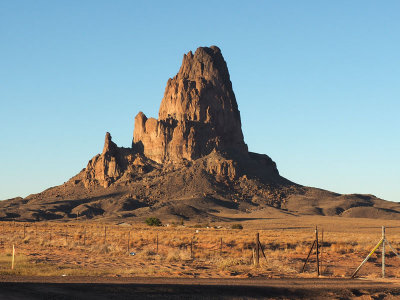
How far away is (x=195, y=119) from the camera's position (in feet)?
574

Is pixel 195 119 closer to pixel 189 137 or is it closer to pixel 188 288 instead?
pixel 189 137

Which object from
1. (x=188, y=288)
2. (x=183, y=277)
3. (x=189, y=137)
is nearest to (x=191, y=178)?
(x=189, y=137)

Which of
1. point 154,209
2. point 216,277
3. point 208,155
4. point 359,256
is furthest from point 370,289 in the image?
point 208,155

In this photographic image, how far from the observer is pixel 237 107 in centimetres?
18788

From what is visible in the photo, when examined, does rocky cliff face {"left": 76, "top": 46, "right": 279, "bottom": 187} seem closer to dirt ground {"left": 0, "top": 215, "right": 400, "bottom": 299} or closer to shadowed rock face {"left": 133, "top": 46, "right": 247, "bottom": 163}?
shadowed rock face {"left": 133, "top": 46, "right": 247, "bottom": 163}

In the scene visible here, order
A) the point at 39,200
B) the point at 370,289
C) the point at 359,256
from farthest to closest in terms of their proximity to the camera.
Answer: the point at 39,200
the point at 359,256
the point at 370,289

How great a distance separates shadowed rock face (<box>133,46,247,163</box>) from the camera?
555 feet

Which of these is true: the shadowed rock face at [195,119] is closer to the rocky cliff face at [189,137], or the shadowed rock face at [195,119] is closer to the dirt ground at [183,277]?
the rocky cliff face at [189,137]

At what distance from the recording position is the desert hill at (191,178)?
140250 millimetres

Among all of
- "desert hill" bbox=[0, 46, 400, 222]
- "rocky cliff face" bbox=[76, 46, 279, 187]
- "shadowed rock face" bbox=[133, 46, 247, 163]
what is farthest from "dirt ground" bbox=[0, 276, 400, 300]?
"shadowed rock face" bbox=[133, 46, 247, 163]

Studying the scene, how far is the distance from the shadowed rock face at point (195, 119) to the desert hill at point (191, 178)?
31 centimetres

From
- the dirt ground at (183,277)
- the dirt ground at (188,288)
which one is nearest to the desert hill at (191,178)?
the dirt ground at (183,277)

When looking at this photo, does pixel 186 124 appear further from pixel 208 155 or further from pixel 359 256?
pixel 359 256

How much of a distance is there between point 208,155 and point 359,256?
13101 centimetres
